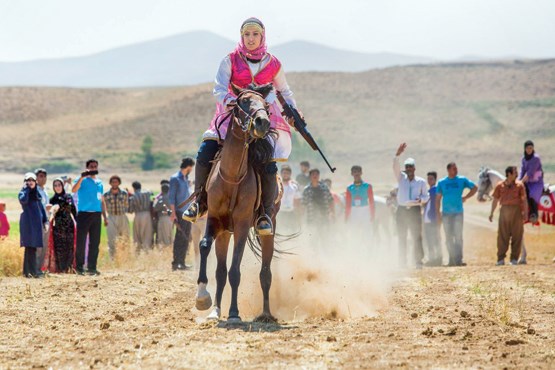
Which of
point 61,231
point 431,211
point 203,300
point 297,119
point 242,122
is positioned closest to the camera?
point 242,122

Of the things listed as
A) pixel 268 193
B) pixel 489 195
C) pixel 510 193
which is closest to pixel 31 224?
pixel 268 193

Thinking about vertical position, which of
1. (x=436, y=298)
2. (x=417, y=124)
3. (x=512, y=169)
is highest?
(x=417, y=124)

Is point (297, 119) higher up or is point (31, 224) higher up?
point (297, 119)

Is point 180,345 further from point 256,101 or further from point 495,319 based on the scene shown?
point 495,319

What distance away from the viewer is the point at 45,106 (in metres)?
137

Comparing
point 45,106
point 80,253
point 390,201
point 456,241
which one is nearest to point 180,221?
point 80,253

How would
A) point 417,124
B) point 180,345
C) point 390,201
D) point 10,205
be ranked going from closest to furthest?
point 180,345 → point 390,201 → point 10,205 → point 417,124

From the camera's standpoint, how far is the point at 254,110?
9.88m

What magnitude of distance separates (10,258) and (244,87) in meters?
8.20

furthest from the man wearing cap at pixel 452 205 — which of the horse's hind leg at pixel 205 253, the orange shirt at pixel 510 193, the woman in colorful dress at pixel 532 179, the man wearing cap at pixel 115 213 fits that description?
the horse's hind leg at pixel 205 253

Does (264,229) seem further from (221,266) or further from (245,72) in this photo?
(245,72)

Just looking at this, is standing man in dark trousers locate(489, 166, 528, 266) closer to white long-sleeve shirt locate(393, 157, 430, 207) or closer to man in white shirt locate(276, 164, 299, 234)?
white long-sleeve shirt locate(393, 157, 430, 207)

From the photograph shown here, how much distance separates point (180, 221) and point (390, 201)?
26.7 feet

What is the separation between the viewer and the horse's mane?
10.5 m
